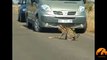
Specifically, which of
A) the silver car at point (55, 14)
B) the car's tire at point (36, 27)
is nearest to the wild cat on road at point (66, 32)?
the silver car at point (55, 14)

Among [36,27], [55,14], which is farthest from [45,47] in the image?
[55,14]

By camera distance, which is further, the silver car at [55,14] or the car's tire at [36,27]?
the car's tire at [36,27]

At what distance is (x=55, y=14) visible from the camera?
7594 mm

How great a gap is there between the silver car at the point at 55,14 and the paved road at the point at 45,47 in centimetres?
12

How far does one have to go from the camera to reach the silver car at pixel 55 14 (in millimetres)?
7565

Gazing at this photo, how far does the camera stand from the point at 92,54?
25.4ft

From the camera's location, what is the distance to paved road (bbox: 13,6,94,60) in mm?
7625

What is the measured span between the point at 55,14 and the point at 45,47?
447 mm

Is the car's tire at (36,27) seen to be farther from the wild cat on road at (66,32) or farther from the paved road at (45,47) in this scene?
the wild cat on road at (66,32)

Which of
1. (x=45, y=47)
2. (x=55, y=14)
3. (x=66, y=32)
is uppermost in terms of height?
(x=55, y=14)

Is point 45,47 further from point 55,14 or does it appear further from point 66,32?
point 55,14
